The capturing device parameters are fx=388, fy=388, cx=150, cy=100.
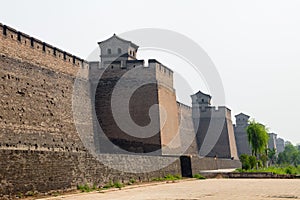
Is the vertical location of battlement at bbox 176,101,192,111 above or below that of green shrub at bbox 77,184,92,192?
above

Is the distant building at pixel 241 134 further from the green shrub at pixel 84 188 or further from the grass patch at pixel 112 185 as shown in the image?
the green shrub at pixel 84 188

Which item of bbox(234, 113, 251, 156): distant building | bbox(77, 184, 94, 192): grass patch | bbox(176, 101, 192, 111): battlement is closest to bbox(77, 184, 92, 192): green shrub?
bbox(77, 184, 94, 192): grass patch

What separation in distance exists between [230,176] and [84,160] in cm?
920

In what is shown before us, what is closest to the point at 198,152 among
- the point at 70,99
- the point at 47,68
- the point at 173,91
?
the point at 173,91

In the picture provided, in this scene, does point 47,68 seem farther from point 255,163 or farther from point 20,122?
point 255,163

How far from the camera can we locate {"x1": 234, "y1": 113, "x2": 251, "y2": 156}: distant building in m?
35.7

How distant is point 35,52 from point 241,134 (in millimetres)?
26330

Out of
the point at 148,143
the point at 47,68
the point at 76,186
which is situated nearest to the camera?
the point at 76,186

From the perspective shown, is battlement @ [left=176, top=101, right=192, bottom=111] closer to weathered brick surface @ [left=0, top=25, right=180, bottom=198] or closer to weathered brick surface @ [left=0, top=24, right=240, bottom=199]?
weathered brick surface @ [left=0, top=24, right=240, bottom=199]

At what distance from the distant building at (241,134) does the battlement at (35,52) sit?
2294cm

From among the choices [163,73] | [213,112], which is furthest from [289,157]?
[163,73]

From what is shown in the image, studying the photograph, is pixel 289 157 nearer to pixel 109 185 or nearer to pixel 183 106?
pixel 183 106

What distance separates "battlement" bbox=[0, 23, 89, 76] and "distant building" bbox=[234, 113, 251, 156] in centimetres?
2294

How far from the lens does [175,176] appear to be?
626 inches
